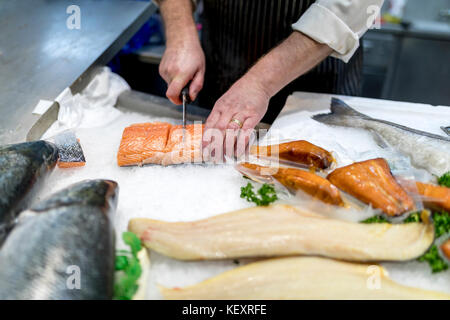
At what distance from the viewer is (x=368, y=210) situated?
1318 mm

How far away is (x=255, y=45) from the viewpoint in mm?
2459

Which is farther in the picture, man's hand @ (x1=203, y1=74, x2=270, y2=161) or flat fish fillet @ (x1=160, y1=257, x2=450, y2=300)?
man's hand @ (x1=203, y1=74, x2=270, y2=161)

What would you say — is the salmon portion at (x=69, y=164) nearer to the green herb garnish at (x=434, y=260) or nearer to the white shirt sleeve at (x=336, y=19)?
the white shirt sleeve at (x=336, y=19)

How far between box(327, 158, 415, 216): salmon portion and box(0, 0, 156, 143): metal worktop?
1.58 m

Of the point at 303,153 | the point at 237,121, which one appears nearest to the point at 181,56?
the point at 237,121

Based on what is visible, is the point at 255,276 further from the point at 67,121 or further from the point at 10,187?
the point at 67,121

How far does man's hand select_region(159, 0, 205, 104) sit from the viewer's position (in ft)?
6.62

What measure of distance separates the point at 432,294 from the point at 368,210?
1.12 feet

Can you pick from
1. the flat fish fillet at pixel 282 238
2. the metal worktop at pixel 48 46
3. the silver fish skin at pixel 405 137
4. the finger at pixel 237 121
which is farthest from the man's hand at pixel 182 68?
the flat fish fillet at pixel 282 238

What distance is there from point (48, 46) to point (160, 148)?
1438mm

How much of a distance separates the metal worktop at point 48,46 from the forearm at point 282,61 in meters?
1.17

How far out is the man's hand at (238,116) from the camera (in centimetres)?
169

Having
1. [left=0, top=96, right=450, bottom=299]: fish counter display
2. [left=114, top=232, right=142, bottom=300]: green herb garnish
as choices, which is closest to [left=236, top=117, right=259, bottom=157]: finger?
[left=0, top=96, right=450, bottom=299]: fish counter display

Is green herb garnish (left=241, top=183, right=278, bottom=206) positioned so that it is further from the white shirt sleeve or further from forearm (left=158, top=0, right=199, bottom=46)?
forearm (left=158, top=0, right=199, bottom=46)
